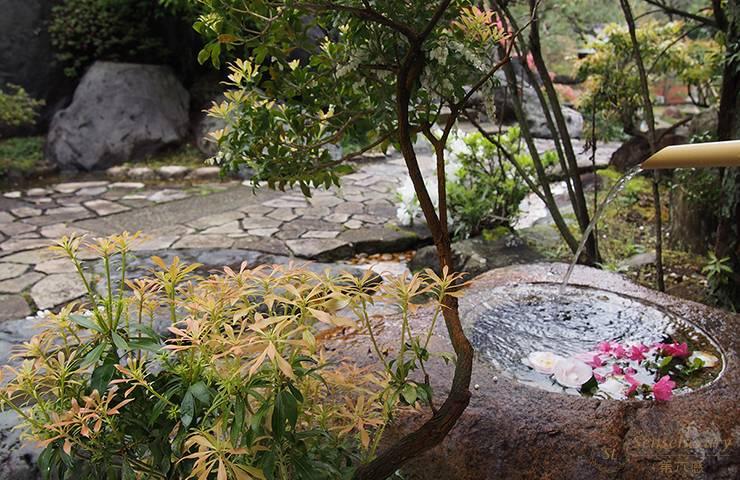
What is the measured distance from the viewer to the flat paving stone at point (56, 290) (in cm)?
340

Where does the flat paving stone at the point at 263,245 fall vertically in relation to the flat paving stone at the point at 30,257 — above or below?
above

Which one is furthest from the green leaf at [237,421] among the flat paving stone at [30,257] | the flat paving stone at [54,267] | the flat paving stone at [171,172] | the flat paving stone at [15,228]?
the flat paving stone at [171,172]

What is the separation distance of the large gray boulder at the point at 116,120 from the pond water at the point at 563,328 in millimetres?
6042

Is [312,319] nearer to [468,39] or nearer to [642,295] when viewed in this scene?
[468,39]

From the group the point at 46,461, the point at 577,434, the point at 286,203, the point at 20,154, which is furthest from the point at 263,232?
the point at 20,154

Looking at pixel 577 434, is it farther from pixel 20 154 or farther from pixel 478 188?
pixel 20 154

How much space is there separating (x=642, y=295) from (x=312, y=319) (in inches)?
63.5

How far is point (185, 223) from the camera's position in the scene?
4.91 metres

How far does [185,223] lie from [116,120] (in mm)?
3062

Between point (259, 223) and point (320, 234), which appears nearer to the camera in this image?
point (320, 234)

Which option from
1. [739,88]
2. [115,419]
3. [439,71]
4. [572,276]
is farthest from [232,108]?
[739,88]

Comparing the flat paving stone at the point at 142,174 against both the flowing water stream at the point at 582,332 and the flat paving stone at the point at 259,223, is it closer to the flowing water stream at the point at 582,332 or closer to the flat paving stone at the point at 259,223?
the flat paving stone at the point at 259,223

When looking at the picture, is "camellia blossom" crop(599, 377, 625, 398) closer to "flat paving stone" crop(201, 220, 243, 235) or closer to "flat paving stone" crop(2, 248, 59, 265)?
"flat paving stone" crop(201, 220, 243, 235)

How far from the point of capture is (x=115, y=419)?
3.54 ft
